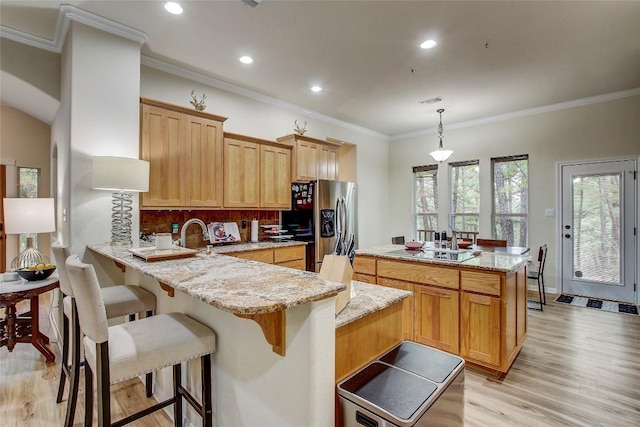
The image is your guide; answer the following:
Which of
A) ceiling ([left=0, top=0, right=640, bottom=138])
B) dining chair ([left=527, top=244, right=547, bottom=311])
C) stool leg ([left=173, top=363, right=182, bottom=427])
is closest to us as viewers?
stool leg ([left=173, top=363, right=182, bottom=427])

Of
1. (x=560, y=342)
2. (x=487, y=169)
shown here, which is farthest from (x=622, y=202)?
(x=560, y=342)

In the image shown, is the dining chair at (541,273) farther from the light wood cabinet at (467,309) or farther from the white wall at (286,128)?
the white wall at (286,128)

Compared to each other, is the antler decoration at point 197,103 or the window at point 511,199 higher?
the antler decoration at point 197,103

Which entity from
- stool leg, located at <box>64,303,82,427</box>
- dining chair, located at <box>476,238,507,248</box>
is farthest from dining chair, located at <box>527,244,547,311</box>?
stool leg, located at <box>64,303,82,427</box>

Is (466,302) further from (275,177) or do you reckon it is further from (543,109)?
(543,109)

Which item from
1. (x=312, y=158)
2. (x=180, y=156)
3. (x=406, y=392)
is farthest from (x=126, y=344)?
(x=312, y=158)

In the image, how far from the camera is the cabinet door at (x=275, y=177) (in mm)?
4027

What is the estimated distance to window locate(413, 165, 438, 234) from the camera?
6148 millimetres

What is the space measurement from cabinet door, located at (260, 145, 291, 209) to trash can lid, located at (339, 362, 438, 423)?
3.00 meters

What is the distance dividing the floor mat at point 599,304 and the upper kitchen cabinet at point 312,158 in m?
3.82

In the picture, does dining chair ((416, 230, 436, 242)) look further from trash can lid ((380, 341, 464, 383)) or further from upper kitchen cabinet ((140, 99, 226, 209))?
trash can lid ((380, 341, 464, 383))

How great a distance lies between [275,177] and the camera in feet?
Answer: 13.7

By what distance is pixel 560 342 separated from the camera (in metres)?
3.10

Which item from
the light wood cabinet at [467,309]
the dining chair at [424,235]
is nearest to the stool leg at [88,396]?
the light wood cabinet at [467,309]
